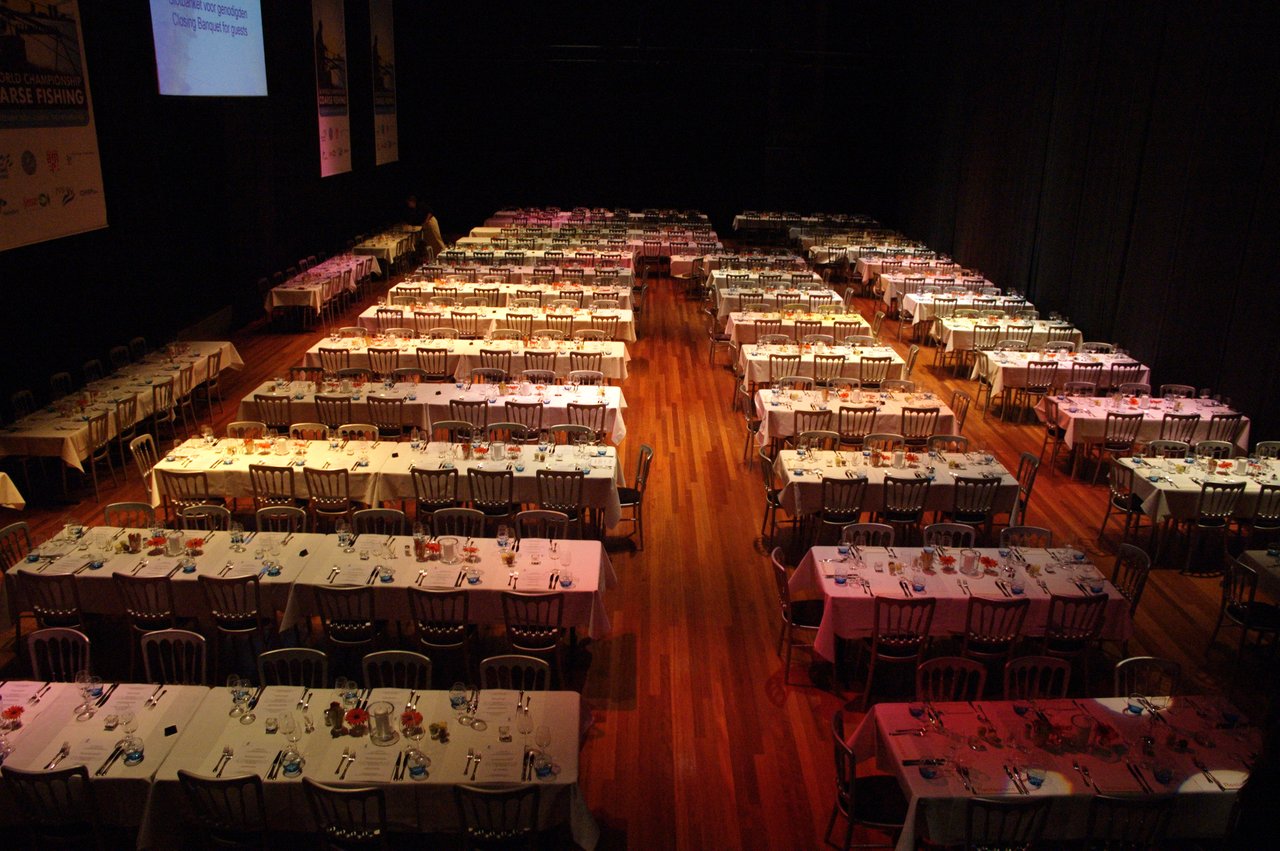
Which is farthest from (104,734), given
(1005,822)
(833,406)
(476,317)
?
(476,317)

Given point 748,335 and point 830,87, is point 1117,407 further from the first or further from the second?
point 830,87

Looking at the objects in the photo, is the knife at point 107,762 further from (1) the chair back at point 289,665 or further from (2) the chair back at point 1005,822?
(2) the chair back at point 1005,822

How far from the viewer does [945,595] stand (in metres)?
6.42

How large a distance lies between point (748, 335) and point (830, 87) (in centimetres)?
1520

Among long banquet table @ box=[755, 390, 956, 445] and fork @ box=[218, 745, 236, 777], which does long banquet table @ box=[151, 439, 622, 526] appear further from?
fork @ box=[218, 745, 236, 777]

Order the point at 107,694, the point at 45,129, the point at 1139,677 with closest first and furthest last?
the point at 107,694, the point at 1139,677, the point at 45,129

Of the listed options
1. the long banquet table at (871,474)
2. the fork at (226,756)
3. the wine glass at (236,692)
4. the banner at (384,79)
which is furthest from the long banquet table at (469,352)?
the banner at (384,79)

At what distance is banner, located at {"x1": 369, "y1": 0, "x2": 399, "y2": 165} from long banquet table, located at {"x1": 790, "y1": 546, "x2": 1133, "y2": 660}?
1974 cm

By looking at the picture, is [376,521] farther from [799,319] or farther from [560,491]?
Result: [799,319]

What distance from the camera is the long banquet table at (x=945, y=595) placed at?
6.39 meters

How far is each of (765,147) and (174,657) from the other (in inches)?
935

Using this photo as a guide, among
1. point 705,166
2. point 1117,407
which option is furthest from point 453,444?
point 705,166

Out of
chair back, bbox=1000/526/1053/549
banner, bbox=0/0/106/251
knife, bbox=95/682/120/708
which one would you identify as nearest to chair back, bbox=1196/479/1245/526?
chair back, bbox=1000/526/1053/549

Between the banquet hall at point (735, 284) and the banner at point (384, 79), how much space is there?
236 mm
